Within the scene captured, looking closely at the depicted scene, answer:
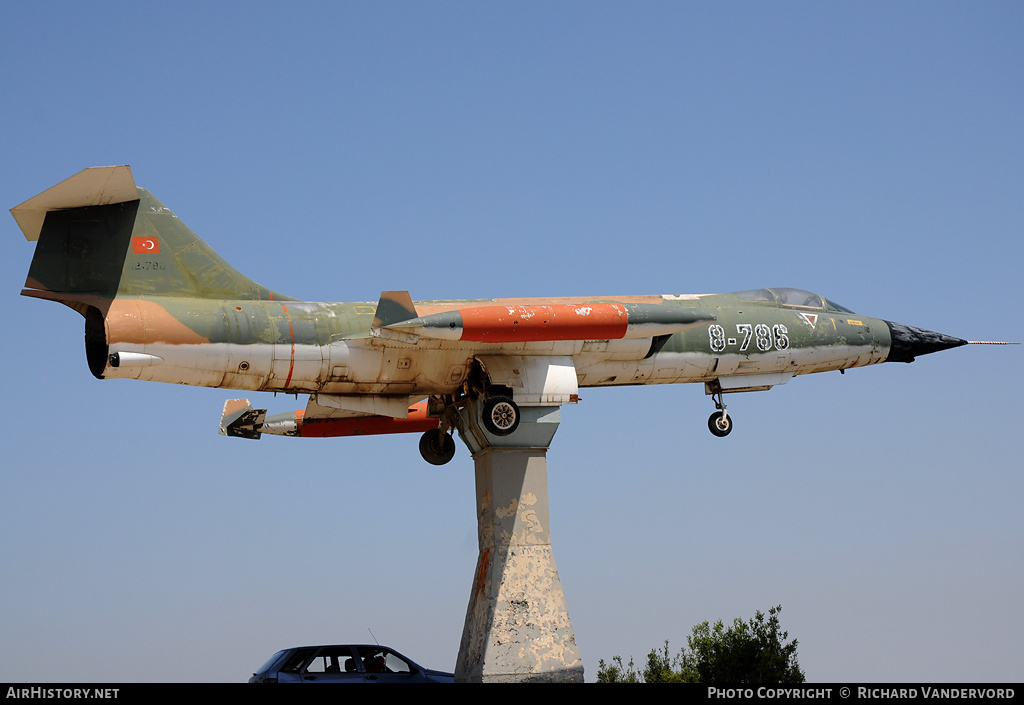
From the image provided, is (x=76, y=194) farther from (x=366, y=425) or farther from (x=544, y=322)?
(x=366, y=425)

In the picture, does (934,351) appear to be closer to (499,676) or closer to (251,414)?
(499,676)

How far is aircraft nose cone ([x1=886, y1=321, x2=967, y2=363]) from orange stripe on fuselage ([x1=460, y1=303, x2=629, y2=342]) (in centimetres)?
763

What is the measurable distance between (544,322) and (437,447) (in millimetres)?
5123

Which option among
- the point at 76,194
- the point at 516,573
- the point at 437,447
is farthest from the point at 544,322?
the point at 76,194

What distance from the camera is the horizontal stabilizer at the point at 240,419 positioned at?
21.8 metres

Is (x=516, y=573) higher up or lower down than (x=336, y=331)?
lower down

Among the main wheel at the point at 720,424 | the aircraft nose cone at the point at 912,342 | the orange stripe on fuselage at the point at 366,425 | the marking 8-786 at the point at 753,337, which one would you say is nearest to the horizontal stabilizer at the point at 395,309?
the orange stripe on fuselage at the point at 366,425

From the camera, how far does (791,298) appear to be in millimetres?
22344

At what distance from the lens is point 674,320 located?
18594 mm

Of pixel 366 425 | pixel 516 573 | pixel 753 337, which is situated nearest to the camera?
pixel 516 573

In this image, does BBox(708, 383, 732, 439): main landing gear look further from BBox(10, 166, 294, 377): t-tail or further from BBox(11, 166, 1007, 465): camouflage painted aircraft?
BBox(10, 166, 294, 377): t-tail

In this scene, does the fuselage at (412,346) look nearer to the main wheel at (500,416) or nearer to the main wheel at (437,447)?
the main wheel at (500,416)

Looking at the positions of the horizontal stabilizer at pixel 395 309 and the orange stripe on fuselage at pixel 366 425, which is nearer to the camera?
the horizontal stabilizer at pixel 395 309

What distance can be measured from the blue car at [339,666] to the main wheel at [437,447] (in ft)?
17.4
